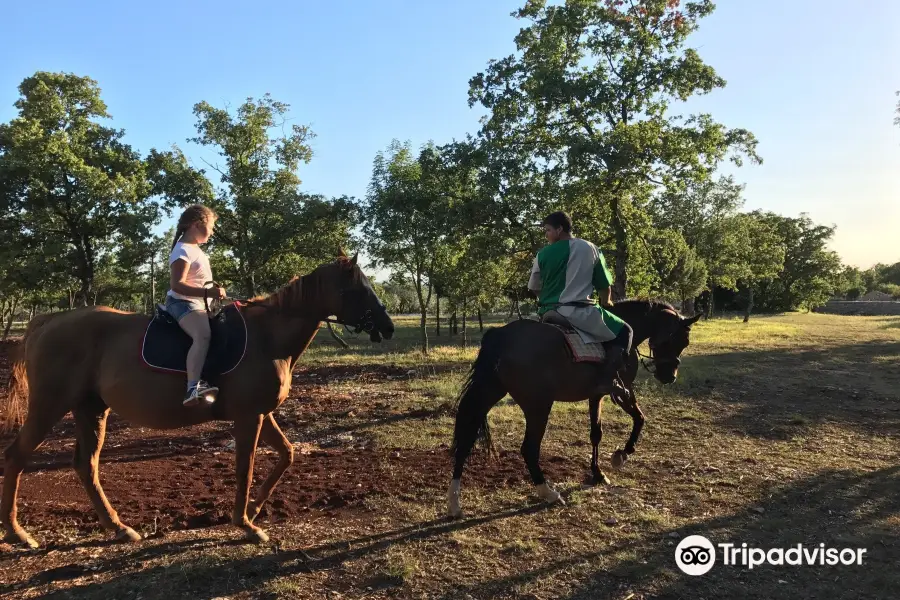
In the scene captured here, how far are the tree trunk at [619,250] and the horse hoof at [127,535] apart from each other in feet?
41.5

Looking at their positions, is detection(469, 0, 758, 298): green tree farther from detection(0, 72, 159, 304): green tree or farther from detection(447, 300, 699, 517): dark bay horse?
detection(0, 72, 159, 304): green tree

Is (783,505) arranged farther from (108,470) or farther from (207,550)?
(108,470)

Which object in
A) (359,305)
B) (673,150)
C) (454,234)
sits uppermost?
(673,150)

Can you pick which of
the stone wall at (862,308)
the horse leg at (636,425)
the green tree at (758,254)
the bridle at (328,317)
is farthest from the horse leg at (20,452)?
the stone wall at (862,308)

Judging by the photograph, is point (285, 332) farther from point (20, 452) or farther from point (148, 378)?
point (20, 452)

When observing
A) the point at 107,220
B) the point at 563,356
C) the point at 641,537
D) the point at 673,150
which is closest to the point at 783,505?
the point at 641,537

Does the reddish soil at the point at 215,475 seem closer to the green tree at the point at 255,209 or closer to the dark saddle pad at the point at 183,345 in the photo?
the dark saddle pad at the point at 183,345

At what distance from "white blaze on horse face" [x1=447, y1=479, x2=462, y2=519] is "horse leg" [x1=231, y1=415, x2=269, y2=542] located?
167 cm

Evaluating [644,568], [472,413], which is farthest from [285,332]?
[644,568]

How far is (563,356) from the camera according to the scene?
5.27 m

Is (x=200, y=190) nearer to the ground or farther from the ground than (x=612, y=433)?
farther from the ground

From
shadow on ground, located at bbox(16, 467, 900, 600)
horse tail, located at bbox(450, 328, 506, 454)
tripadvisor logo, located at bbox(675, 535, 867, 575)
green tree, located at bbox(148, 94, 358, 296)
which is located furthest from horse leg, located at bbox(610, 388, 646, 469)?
green tree, located at bbox(148, 94, 358, 296)

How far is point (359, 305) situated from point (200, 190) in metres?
20.5

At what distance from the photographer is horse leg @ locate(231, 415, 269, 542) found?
14.4 feet
